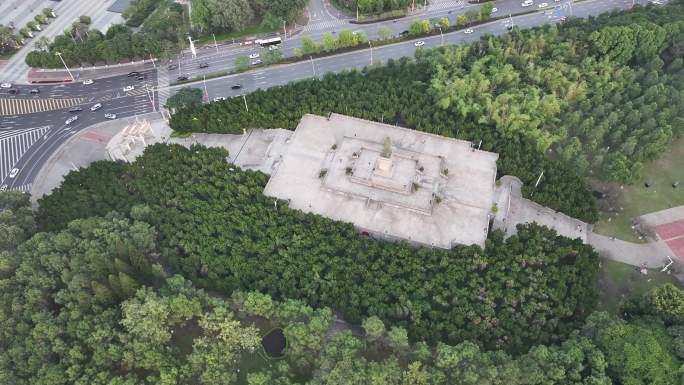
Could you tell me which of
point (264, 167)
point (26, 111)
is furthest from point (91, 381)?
point (26, 111)

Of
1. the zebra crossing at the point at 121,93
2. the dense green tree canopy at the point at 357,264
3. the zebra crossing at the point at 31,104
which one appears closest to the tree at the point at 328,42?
the zebra crossing at the point at 121,93

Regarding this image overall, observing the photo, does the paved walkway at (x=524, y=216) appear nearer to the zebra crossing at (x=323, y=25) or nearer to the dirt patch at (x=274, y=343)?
the dirt patch at (x=274, y=343)

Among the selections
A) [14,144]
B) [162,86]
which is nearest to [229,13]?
[162,86]

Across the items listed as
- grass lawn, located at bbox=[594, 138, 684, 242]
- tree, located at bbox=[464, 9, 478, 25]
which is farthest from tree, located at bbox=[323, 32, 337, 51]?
grass lawn, located at bbox=[594, 138, 684, 242]

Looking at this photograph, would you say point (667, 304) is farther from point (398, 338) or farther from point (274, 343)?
point (274, 343)

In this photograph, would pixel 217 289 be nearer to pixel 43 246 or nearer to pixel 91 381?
pixel 91 381

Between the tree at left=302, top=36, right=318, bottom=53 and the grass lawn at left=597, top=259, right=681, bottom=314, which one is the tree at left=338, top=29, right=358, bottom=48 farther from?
the grass lawn at left=597, top=259, right=681, bottom=314
